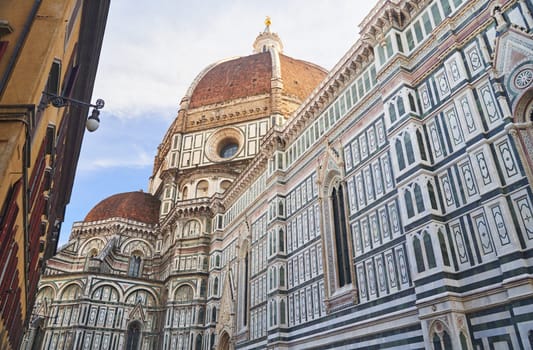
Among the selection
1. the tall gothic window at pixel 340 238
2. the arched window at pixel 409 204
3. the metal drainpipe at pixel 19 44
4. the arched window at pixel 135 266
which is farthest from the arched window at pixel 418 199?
the arched window at pixel 135 266

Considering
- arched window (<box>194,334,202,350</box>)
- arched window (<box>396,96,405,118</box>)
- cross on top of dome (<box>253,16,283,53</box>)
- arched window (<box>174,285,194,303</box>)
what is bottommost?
arched window (<box>194,334,202,350</box>)

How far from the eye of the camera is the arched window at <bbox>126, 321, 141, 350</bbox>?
89.8 ft

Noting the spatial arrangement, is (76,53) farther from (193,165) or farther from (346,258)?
(193,165)

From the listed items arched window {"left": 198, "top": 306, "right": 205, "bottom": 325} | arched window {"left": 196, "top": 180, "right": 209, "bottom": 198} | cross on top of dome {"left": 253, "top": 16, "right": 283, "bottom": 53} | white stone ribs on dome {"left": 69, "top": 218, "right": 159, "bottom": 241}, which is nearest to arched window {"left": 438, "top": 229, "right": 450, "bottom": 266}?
arched window {"left": 198, "top": 306, "right": 205, "bottom": 325}

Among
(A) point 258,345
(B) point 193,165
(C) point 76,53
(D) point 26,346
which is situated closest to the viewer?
(C) point 76,53

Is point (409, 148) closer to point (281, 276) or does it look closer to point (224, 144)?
point (281, 276)

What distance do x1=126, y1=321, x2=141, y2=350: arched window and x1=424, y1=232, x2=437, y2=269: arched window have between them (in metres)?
22.3

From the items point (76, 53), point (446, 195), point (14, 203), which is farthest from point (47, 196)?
point (446, 195)

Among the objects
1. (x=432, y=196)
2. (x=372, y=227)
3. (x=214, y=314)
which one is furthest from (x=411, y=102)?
(x=214, y=314)

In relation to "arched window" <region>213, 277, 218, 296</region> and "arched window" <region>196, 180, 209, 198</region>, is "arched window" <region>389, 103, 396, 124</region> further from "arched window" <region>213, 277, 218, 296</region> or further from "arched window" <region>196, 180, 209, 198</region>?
"arched window" <region>196, 180, 209, 198</region>

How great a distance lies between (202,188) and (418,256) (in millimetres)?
23987

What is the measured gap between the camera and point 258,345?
19.4m

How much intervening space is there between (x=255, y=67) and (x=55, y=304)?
92.8 ft

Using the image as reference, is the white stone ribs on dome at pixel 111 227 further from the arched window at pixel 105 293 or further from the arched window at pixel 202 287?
the arched window at pixel 202 287
